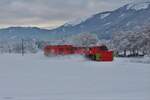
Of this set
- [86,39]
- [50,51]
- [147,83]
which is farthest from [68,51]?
[86,39]

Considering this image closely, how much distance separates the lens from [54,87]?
13852mm

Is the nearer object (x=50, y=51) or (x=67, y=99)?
(x=67, y=99)

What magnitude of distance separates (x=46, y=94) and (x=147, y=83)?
437 cm

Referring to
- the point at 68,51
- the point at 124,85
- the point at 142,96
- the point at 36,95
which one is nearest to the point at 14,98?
the point at 36,95

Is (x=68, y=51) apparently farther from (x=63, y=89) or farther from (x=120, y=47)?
(x=63, y=89)

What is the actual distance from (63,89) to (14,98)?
7.99 feet

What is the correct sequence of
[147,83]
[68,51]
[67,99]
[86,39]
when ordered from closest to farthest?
[67,99] < [147,83] < [68,51] < [86,39]

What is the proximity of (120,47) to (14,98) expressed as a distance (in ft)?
278

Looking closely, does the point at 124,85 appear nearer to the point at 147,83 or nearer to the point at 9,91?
the point at 147,83

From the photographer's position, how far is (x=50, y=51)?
207 ft

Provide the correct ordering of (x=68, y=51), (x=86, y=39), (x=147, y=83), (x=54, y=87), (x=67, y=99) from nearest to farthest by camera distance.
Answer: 1. (x=67, y=99)
2. (x=54, y=87)
3. (x=147, y=83)
4. (x=68, y=51)
5. (x=86, y=39)

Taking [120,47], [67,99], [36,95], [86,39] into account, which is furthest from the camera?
[86,39]

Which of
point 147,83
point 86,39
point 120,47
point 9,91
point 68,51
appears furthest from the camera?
point 86,39

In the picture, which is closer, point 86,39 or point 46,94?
point 46,94
